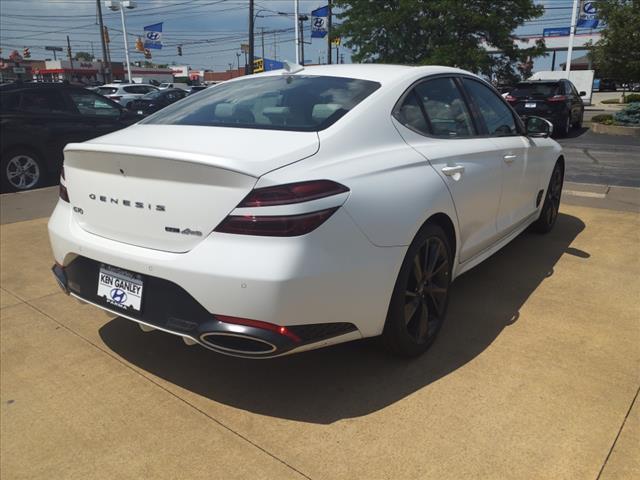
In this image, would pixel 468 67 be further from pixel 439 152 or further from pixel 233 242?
pixel 233 242

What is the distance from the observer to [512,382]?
280 centimetres

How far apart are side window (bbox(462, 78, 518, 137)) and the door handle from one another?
33.2 inches

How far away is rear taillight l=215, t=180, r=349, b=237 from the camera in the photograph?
2.22m

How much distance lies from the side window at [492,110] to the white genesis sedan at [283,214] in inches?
20.1

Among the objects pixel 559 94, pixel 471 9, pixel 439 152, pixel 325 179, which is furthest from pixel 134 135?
pixel 471 9

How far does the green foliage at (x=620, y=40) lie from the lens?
15008 mm

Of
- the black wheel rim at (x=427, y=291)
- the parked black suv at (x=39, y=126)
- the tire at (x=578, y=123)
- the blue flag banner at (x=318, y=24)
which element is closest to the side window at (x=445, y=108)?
the black wheel rim at (x=427, y=291)

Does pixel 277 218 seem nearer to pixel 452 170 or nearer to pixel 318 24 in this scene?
pixel 452 170

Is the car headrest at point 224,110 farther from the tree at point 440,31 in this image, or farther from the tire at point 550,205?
the tree at point 440,31

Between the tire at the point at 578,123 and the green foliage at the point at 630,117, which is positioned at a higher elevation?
the green foliage at the point at 630,117

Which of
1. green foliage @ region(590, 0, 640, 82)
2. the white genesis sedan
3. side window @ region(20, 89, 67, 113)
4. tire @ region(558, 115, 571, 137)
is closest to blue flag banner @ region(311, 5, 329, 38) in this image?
green foliage @ region(590, 0, 640, 82)

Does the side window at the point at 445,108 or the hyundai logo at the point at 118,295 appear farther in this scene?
the side window at the point at 445,108

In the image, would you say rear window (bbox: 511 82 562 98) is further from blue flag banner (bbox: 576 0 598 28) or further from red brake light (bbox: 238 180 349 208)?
blue flag banner (bbox: 576 0 598 28)

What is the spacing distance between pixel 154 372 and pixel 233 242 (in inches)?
45.3
